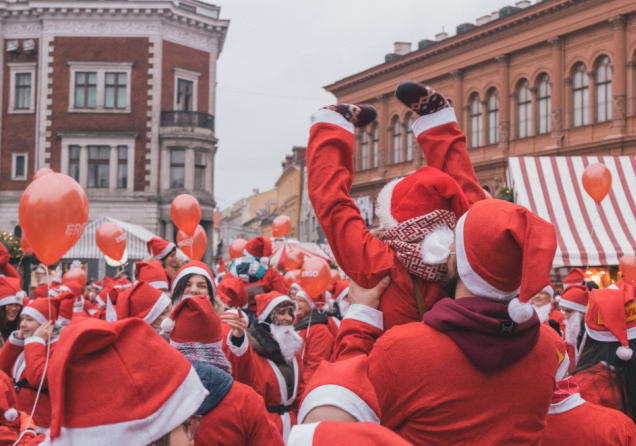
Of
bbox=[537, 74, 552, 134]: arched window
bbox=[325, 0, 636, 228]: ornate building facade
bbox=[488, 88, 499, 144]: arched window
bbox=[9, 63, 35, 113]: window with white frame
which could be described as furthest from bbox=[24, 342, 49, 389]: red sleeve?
bbox=[9, 63, 35, 113]: window with white frame

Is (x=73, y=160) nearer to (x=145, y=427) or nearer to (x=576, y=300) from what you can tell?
(x=576, y=300)

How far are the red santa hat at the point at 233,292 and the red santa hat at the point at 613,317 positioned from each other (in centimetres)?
439

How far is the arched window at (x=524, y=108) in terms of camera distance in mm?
32781

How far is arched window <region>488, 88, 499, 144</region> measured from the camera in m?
34.5

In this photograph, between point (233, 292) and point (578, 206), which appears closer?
point (233, 292)

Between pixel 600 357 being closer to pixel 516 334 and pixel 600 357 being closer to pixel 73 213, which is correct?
pixel 516 334

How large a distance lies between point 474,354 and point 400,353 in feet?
0.72

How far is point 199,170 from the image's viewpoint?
36.9 metres

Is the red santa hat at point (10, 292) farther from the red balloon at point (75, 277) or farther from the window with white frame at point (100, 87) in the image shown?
the window with white frame at point (100, 87)

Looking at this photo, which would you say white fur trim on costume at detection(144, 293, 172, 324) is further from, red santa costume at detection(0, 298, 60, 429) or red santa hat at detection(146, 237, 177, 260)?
red santa hat at detection(146, 237, 177, 260)

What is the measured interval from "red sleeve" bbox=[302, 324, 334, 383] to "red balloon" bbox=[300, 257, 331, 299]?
1.76 meters

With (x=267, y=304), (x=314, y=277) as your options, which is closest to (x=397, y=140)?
(x=314, y=277)

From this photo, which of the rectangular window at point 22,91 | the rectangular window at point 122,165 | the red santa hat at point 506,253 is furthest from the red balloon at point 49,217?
the rectangular window at point 22,91

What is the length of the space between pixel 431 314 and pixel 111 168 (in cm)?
3597
